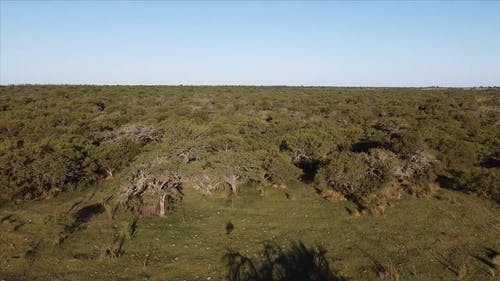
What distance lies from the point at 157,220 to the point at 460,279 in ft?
62.6

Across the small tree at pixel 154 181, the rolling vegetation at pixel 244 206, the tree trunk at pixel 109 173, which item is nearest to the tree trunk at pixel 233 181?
the rolling vegetation at pixel 244 206

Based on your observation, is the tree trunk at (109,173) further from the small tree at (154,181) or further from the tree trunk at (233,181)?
the tree trunk at (233,181)

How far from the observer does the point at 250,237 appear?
74.5 feet

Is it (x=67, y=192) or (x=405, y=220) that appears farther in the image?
(x=67, y=192)

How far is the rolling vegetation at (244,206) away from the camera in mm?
19094

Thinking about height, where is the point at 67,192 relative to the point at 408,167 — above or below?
below

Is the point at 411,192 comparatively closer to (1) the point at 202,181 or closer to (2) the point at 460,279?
(2) the point at 460,279

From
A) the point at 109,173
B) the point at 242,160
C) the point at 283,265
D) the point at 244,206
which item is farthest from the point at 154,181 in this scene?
the point at 109,173

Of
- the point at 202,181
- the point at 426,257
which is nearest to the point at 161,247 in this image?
the point at 202,181

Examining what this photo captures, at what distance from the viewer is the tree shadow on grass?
707 inches

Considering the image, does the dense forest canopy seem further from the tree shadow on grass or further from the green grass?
the tree shadow on grass

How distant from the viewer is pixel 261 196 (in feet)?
103

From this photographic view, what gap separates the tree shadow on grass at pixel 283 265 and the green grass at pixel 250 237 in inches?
21.8

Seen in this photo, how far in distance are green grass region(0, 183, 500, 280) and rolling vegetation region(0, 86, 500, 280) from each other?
100 mm
